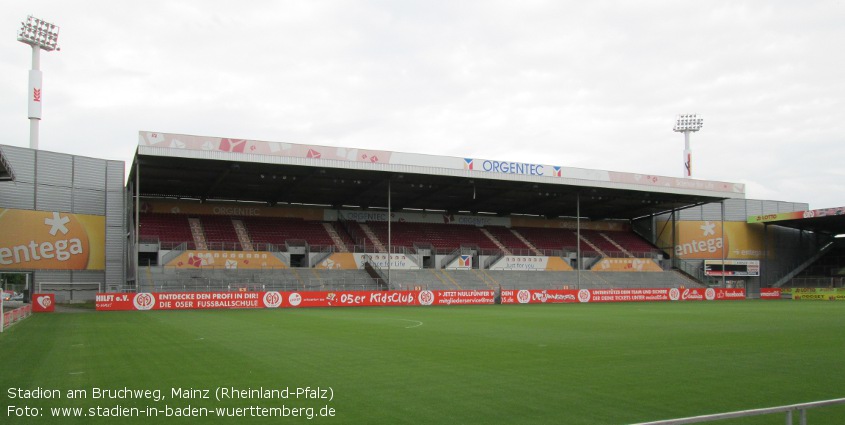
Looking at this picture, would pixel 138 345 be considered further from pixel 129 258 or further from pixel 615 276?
pixel 615 276

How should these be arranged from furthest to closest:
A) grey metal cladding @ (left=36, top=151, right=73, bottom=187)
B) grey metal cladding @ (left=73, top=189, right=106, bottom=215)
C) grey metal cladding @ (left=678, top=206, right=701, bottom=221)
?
grey metal cladding @ (left=678, top=206, right=701, bottom=221), grey metal cladding @ (left=73, top=189, right=106, bottom=215), grey metal cladding @ (left=36, top=151, right=73, bottom=187)

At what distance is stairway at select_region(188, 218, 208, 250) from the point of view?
4825 cm

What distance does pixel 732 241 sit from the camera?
66.1 meters

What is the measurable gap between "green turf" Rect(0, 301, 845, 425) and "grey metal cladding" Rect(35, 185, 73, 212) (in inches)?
897

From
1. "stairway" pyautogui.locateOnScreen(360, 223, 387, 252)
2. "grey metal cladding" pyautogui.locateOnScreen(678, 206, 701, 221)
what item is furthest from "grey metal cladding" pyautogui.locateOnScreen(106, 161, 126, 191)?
"grey metal cladding" pyautogui.locateOnScreen(678, 206, 701, 221)

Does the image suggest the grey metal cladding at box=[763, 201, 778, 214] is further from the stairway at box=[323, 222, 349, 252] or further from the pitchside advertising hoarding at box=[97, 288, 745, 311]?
the stairway at box=[323, 222, 349, 252]

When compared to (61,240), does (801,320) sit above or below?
below

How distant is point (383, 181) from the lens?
4869cm

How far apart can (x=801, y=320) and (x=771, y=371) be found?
55.4 feet

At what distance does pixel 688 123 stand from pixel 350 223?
148 feet

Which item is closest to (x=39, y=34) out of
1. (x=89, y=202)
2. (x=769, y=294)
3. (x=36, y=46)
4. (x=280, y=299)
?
(x=36, y=46)

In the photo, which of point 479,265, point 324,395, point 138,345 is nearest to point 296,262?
point 479,265

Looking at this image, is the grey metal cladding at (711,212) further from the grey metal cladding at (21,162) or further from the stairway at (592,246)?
the grey metal cladding at (21,162)

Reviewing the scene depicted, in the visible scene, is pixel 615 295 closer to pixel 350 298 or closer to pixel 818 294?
pixel 818 294
